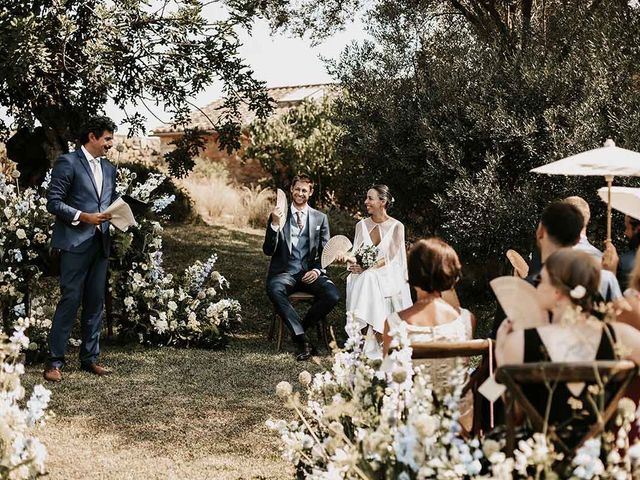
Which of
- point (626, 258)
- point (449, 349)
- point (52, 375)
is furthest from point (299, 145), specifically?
point (449, 349)

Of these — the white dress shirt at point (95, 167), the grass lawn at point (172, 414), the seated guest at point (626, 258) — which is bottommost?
the grass lawn at point (172, 414)

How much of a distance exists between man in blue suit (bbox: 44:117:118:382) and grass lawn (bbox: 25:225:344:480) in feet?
1.67

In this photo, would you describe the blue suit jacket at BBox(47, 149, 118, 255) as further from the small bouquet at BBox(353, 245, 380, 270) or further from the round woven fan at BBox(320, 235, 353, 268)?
the small bouquet at BBox(353, 245, 380, 270)

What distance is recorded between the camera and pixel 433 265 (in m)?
3.73

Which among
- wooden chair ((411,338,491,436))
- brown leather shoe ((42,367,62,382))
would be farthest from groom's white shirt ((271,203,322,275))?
wooden chair ((411,338,491,436))

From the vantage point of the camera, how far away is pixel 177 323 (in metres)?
8.23

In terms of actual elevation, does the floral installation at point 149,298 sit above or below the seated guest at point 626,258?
below

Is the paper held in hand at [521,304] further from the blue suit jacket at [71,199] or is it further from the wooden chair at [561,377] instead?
the blue suit jacket at [71,199]

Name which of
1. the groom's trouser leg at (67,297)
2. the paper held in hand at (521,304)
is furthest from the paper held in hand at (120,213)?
the paper held in hand at (521,304)

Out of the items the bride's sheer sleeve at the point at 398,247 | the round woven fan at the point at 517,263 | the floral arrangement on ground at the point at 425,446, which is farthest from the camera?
the bride's sheer sleeve at the point at 398,247

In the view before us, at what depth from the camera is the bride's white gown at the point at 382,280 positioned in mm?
7750

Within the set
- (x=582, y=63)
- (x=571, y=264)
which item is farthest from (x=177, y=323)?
(x=571, y=264)

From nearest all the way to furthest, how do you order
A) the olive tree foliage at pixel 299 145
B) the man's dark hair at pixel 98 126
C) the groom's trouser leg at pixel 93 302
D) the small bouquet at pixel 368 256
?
the man's dark hair at pixel 98 126 < the groom's trouser leg at pixel 93 302 < the small bouquet at pixel 368 256 < the olive tree foliage at pixel 299 145

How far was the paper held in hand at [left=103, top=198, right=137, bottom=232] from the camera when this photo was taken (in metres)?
6.40
